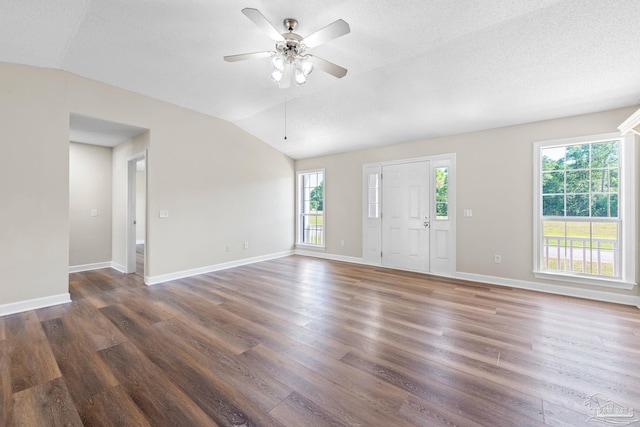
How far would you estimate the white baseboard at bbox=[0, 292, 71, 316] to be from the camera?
3.05 metres

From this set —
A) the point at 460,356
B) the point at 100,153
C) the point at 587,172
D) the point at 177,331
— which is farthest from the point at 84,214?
the point at 587,172

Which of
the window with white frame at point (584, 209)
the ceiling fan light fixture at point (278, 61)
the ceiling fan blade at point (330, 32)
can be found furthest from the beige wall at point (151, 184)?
the window with white frame at point (584, 209)

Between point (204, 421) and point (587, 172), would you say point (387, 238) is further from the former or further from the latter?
point (204, 421)

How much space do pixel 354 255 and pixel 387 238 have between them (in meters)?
0.91

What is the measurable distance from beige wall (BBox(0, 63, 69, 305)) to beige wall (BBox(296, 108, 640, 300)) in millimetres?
5445

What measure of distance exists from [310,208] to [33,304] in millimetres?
5055

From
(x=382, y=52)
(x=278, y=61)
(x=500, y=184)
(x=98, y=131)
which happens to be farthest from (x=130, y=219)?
(x=500, y=184)

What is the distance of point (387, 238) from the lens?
18.2 feet

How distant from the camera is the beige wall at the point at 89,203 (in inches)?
199

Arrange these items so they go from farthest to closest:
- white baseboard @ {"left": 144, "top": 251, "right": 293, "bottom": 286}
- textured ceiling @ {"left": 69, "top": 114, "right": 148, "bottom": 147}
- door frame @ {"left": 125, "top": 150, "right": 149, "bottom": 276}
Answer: door frame @ {"left": 125, "top": 150, "right": 149, "bottom": 276}
white baseboard @ {"left": 144, "top": 251, "right": 293, "bottom": 286}
textured ceiling @ {"left": 69, "top": 114, "right": 148, "bottom": 147}

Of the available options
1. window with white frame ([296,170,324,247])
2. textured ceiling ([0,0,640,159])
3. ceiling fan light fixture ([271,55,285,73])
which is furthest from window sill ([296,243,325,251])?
ceiling fan light fixture ([271,55,285,73])

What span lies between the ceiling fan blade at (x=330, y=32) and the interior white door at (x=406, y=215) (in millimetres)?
3506

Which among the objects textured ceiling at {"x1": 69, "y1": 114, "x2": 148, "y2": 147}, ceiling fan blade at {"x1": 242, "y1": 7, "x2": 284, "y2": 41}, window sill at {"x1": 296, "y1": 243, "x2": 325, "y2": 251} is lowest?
window sill at {"x1": 296, "y1": 243, "x2": 325, "y2": 251}

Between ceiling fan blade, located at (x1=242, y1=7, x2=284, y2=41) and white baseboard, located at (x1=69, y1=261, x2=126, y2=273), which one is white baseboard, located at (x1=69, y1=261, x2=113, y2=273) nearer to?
white baseboard, located at (x1=69, y1=261, x2=126, y2=273)
